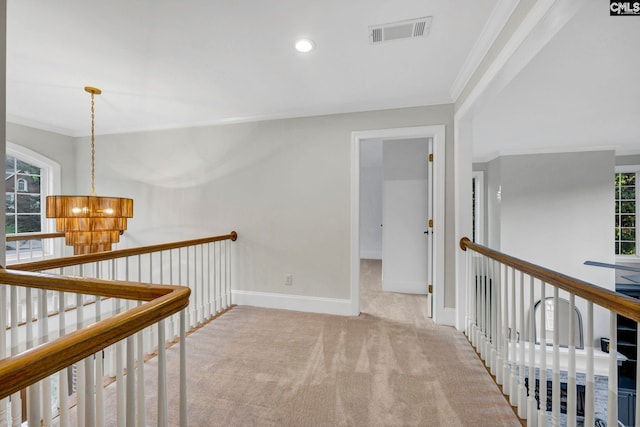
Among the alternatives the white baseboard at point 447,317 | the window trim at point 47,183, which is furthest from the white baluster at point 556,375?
the window trim at point 47,183

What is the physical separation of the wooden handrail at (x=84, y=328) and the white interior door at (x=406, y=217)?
11.3 feet

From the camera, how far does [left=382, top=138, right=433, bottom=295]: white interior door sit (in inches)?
159

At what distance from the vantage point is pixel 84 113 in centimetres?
332

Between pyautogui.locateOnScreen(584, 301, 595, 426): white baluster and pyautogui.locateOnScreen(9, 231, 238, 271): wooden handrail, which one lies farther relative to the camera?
pyautogui.locateOnScreen(9, 231, 238, 271): wooden handrail

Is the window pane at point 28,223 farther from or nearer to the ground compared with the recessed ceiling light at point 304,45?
nearer to the ground

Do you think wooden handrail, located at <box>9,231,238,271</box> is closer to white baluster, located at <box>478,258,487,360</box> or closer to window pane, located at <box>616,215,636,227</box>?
white baluster, located at <box>478,258,487,360</box>

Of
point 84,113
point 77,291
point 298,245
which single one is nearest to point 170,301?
point 77,291

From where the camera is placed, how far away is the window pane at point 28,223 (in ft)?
12.3

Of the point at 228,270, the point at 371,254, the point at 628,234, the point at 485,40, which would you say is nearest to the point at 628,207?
the point at 628,234

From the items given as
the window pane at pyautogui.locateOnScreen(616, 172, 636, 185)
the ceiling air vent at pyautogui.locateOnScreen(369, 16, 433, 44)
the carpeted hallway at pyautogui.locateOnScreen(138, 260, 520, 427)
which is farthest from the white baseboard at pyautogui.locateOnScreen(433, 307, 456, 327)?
the window pane at pyautogui.locateOnScreen(616, 172, 636, 185)

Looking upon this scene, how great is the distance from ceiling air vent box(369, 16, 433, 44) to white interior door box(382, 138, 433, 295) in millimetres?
2254

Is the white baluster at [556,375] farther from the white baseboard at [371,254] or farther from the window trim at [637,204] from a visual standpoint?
the white baseboard at [371,254]

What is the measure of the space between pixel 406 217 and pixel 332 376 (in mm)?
2663

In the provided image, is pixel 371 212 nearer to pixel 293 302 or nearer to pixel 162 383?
pixel 293 302
